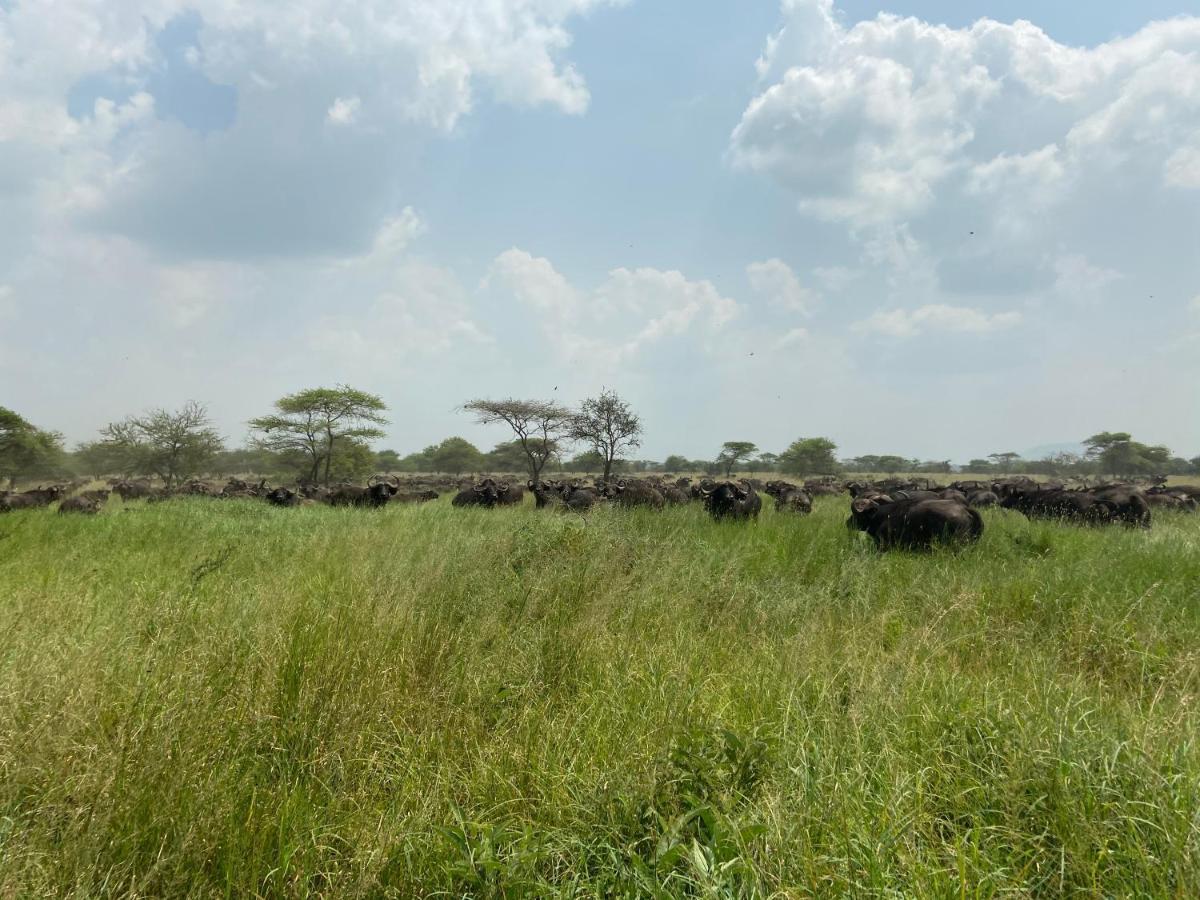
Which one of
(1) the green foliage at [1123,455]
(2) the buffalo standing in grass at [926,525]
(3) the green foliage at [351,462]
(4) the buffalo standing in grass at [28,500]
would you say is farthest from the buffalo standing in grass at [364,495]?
(1) the green foliage at [1123,455]

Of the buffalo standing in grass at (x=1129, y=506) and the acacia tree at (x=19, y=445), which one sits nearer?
the buffalo standing in grass at (x=1129, y=506)

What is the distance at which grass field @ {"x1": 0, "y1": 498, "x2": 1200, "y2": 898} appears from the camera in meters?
1.92

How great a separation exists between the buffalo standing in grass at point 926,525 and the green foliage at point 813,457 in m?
56.0

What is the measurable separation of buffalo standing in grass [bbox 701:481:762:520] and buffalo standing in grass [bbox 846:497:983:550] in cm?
384

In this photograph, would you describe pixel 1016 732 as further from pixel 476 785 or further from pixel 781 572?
pixel 781 572

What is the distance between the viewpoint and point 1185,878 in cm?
171

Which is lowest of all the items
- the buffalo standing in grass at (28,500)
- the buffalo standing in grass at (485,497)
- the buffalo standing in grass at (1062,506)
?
the buffalo standing in grass at (1062,506)

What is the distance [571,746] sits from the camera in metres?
2.80

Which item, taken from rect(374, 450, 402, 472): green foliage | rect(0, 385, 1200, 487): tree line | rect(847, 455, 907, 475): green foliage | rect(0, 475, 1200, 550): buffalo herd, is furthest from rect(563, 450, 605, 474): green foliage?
rect(0, 475, 1200, 550): buffalo herd

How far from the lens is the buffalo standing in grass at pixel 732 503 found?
14.2m

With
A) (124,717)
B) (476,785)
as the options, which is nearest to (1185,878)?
(476,785)

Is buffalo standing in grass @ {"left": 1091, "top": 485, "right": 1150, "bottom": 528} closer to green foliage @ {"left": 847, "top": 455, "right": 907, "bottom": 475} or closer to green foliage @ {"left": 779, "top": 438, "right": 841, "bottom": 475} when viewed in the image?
green foliage @ {"left": 779, "top": 438, "right": 841, "bottom": 475}

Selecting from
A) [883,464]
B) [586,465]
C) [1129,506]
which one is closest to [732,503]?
[1129,506]

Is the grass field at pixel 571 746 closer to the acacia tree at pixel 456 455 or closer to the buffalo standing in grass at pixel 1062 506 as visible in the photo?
the buffalo standing in grass at pixel 1062 506
